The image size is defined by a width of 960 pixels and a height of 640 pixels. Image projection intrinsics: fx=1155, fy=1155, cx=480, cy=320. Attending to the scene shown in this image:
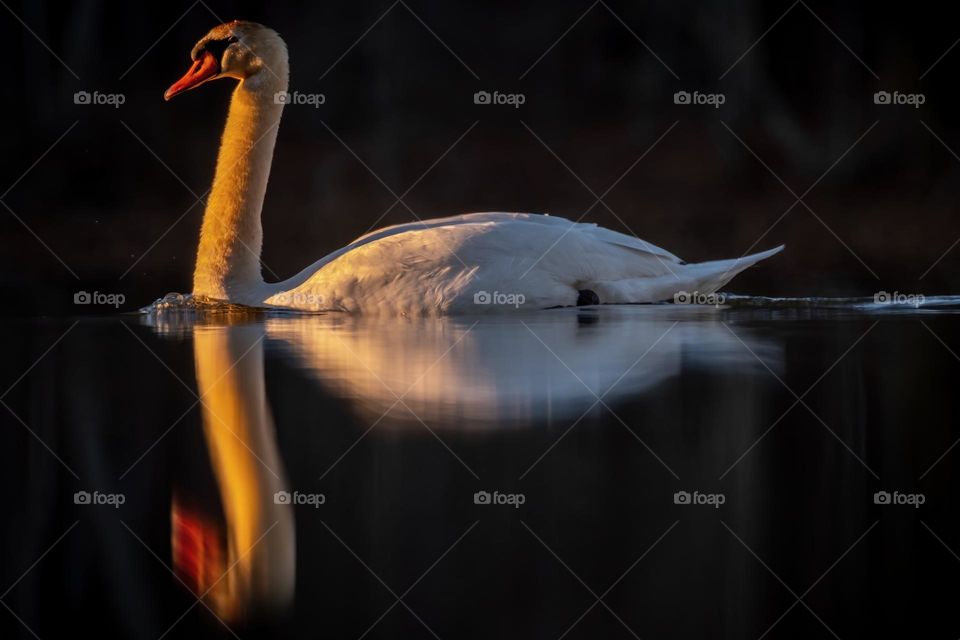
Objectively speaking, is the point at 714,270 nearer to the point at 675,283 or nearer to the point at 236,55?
the point at 675,283

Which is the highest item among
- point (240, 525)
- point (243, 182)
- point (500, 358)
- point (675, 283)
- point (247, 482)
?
point (243, 182)

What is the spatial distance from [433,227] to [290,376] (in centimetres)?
270

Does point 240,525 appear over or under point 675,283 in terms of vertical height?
under

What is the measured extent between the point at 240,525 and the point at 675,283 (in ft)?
16.8

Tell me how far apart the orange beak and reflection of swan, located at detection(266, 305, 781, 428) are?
1.61 meters

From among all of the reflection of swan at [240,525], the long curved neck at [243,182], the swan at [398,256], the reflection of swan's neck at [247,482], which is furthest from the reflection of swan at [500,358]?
the long curved neck at [243,182]

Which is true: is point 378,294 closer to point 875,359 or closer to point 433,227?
point 433,227

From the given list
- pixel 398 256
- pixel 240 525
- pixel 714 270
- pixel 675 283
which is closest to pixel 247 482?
pixel 240 525

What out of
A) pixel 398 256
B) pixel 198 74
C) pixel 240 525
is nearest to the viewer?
pixel 240 525

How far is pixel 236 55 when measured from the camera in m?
7.54

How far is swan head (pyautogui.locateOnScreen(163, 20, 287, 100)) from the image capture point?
741 centimetres

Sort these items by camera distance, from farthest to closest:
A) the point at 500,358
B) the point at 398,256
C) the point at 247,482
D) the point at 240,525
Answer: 1. the point at 398,256
2. the point at 500,358
3. the point at 247,482
4. the point at 240,525

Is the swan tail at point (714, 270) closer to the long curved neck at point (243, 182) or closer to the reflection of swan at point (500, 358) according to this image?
the reflection of swan at point (500, 358)

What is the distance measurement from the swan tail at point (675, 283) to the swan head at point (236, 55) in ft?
8.41
